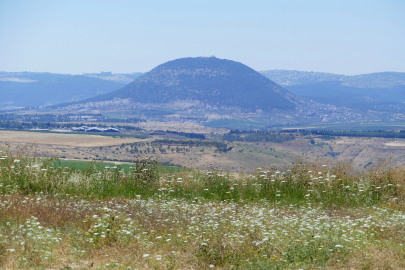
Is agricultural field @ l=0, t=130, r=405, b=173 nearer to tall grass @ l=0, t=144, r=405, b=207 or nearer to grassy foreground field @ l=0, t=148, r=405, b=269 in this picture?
tall grass @ l=0, t=144, r=405, b=207

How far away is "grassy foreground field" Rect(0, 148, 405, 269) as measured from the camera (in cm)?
567

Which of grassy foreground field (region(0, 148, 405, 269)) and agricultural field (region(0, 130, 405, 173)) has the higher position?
grassy foreground field (region(0, 148, 405, 269))

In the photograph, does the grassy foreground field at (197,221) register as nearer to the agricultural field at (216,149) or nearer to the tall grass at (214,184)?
the tall grass at (214,184)

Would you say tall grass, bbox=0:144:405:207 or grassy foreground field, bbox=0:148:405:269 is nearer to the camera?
grassy foreground field, bbox=0:148:405:269

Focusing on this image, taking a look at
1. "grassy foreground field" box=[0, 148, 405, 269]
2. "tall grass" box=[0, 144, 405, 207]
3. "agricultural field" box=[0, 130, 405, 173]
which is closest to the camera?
"grassy foreground field" box=[0, 148, 405, 269]

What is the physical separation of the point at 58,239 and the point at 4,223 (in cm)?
121

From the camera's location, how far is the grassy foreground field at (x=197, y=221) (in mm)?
5672

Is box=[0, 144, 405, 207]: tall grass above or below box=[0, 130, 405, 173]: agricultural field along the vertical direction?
above

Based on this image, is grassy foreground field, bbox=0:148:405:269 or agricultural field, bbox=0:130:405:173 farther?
agricultural field, bbox=0:130:405:173

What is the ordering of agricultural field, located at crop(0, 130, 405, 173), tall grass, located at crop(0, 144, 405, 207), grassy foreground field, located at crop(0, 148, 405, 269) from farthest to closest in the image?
agricultural field, located at crop(0, 130, 405, 173) → tall grass, located at crop(0, 144, 405, 207) → grassy foreground field, located at crop(0, 148, 405, 269)

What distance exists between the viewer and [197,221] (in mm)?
7465

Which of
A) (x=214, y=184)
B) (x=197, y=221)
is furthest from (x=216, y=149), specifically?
(x=197, y=221)

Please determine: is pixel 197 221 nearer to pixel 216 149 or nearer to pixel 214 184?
pixel 214 184

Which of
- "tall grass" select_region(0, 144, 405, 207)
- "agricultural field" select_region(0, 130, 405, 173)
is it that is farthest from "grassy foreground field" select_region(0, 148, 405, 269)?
"agricultural field" select_region(0, 130, 405, 173)
